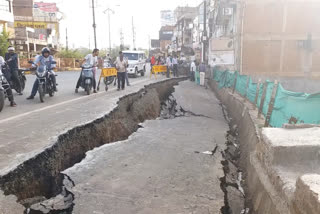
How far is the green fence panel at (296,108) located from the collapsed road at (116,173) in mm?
1258

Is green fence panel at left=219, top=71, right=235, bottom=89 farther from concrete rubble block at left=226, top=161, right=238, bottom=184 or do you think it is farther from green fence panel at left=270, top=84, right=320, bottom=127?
concrete rubble block at left=226, top=161, right=238, bottom=184

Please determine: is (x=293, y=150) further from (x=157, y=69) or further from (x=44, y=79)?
(x=157, y=69)

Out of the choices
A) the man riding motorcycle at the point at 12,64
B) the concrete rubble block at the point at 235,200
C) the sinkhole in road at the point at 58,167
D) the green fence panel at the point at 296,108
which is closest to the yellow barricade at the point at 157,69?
the man riding motorcycle at the point at 12,64

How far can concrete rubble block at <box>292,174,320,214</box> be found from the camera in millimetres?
2148

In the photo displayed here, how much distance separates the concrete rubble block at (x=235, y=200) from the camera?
146 inches

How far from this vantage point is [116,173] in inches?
165

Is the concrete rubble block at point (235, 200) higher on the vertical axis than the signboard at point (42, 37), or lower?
lower

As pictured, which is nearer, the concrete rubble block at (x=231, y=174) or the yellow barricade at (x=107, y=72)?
the concrete rubble block at (x=231, y=174)

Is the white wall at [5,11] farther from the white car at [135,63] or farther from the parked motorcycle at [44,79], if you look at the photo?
the parked motorcycle at [44,79]

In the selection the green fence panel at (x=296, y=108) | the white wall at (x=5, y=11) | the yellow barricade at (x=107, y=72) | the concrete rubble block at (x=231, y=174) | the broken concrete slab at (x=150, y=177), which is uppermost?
the white wall at (x=5, y=11)

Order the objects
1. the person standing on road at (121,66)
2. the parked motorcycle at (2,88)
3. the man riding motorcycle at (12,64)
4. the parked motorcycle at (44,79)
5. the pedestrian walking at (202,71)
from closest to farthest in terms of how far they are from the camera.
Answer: the parked motorcycle at (2,88), the parked motorcycle at (44,79), the man riding motorcycle at (12,64), the person standing on road at (121,66), the pedestrian walking at (202,71)

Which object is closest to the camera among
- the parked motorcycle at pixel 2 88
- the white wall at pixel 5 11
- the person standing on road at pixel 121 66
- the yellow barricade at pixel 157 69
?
the parked motorcycle at pixel 2 88

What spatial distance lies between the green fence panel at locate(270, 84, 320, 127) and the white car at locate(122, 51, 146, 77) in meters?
15.2

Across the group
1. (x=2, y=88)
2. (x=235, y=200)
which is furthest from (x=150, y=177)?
(x=2, y=88)
